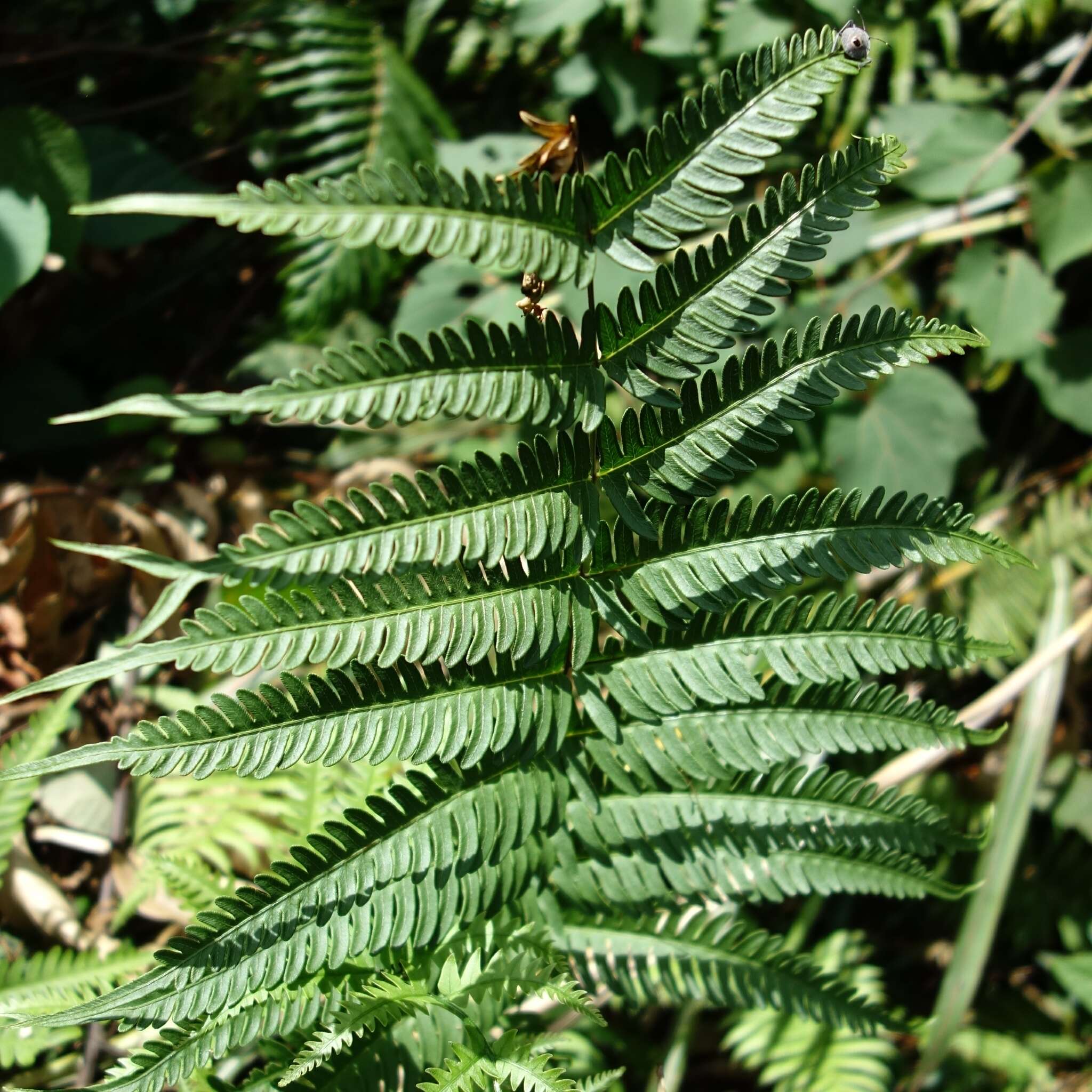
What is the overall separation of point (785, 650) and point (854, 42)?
2.62 ft

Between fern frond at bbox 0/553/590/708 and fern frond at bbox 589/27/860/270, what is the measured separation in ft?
1.52

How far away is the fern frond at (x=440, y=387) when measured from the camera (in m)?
0.99

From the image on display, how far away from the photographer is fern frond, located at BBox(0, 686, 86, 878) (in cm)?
168

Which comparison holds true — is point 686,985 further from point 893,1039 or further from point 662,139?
point 893,1039

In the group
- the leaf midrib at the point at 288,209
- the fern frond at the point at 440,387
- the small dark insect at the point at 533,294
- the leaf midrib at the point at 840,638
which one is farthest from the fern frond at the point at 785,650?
the leaf midrib at the point at 288,209

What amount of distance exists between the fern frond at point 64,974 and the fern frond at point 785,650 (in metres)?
1.05

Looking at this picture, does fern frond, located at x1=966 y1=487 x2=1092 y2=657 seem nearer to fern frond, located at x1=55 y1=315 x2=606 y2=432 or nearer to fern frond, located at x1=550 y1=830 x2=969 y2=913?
fern frond, located at x1=550 y1=830 x2=969 y2=913

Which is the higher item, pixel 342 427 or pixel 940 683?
pixel 342 427

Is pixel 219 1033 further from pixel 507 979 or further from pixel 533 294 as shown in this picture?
pixel 533 294

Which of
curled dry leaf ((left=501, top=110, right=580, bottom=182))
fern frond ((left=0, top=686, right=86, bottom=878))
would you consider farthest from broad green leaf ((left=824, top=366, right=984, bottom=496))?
fern frond ((left=0, top=686, right=86, bottom=878))

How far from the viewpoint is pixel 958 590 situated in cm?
260

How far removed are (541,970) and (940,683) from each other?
1.90 metres

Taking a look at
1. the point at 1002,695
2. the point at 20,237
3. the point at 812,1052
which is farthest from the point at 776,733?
the point at 20,237

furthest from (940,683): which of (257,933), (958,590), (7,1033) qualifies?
(7,1033)
